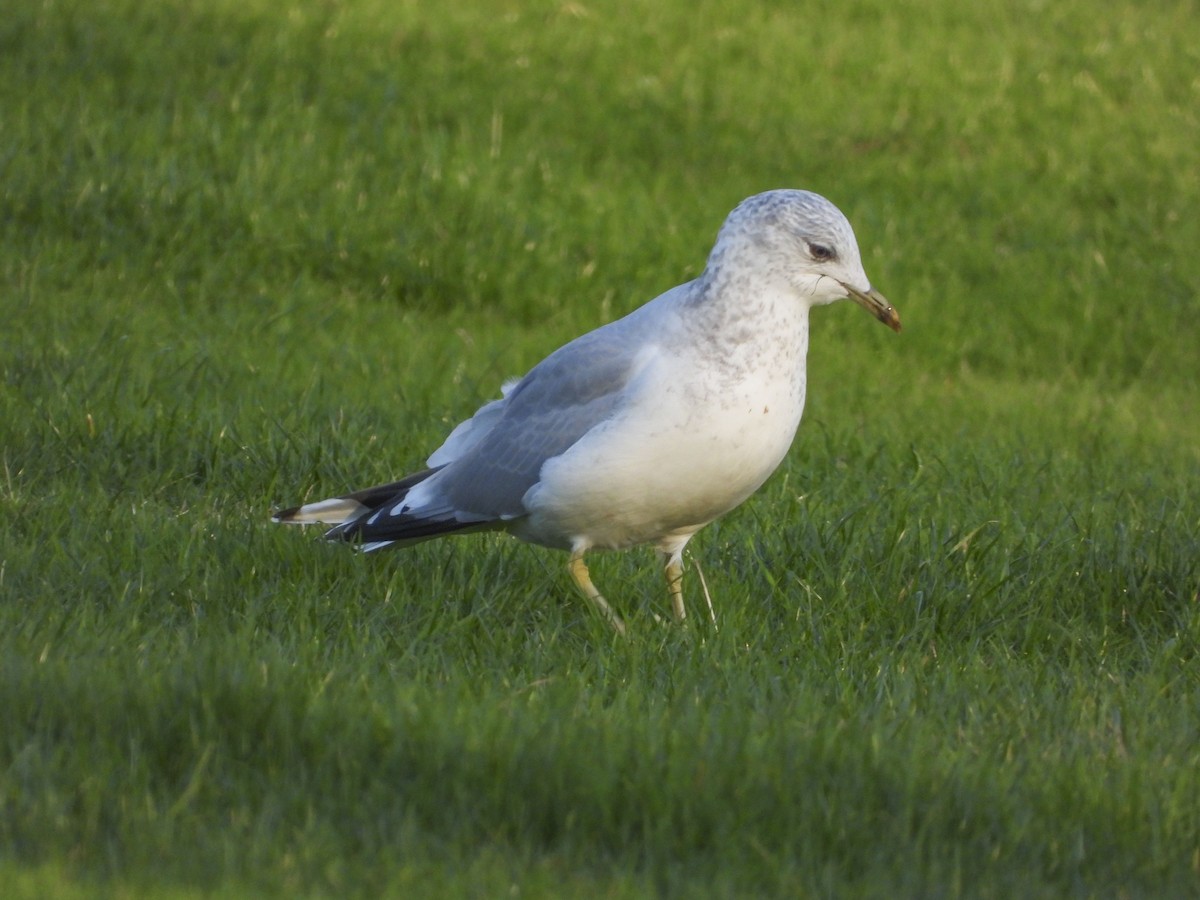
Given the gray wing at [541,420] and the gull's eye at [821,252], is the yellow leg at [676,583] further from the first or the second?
the gull's eye at [821,252]

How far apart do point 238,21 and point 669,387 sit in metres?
6.63

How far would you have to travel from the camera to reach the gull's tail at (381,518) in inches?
189

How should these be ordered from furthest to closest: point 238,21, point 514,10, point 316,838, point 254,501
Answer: point 514,10 → point 238,21 → point 254,501 → point 316,838

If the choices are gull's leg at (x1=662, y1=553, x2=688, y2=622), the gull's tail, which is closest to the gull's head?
gull's leg at (x1=662, y1=553, x2=688, y2=622)

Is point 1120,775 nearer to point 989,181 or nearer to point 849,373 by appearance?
point 849,373

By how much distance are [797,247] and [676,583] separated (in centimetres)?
105

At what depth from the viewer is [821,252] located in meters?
4.59

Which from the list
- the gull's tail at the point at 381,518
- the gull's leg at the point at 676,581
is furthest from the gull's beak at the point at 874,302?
the gull's tail at the point at 381,518

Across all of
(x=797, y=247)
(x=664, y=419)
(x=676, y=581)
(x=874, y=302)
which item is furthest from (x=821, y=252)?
(x=676, y=581)

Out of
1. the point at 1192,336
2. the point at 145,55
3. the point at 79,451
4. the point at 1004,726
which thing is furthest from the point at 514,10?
the point at 1004,726

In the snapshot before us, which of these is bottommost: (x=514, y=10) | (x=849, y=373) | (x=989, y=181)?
(x=849, y=373)

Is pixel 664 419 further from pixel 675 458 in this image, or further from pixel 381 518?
pixel 381 518

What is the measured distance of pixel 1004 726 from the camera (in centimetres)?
388

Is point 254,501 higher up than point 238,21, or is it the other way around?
point 238,21
